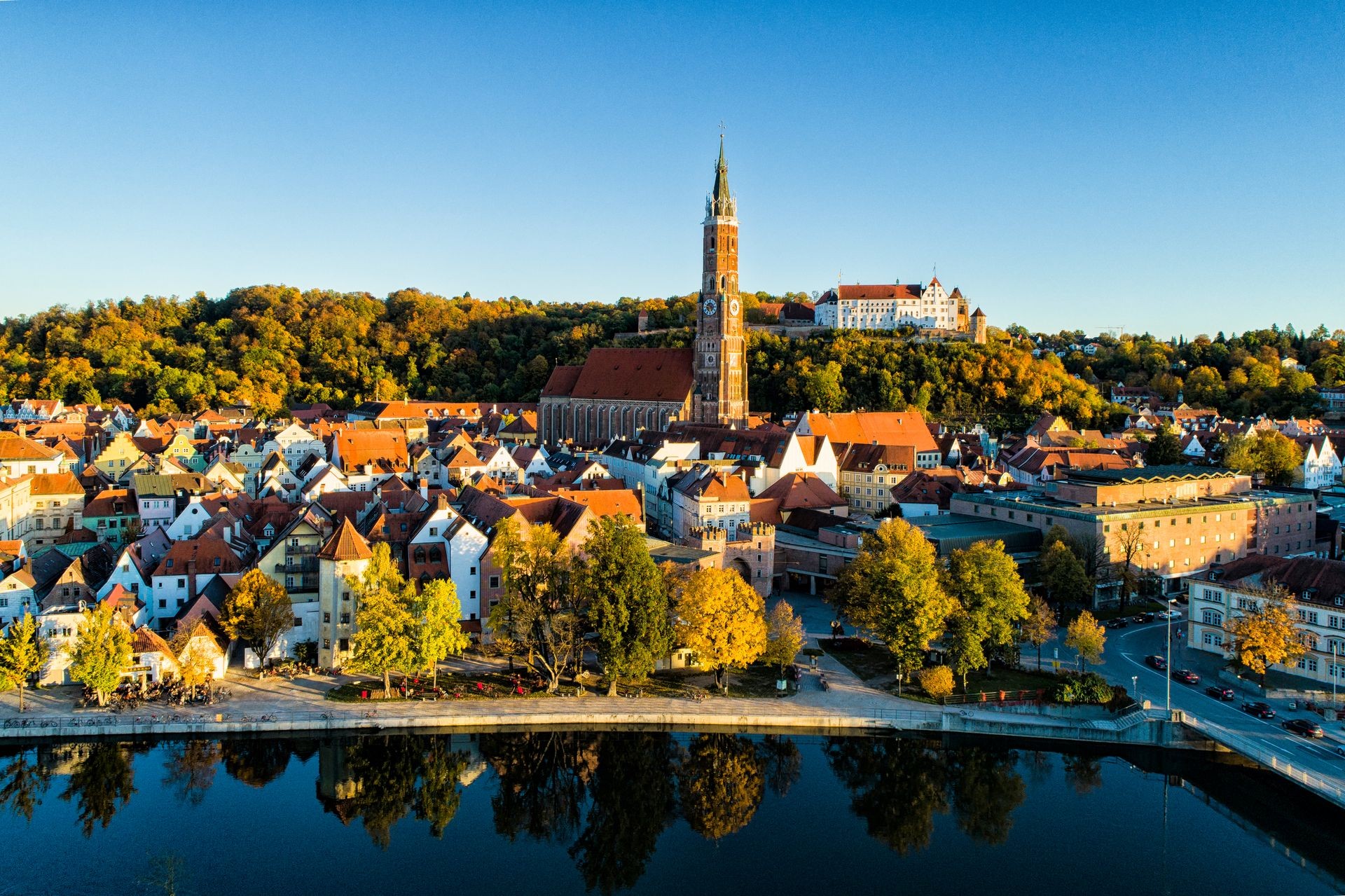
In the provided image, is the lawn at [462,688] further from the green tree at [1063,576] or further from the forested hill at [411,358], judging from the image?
the forested hill at [411,358]

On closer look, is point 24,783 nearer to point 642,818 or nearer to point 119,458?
point 642,818

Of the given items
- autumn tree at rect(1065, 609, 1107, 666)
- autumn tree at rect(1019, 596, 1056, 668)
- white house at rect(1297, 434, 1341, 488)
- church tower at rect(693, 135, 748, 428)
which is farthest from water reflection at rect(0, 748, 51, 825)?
white house at rect(1297, 434, 1341, 488)

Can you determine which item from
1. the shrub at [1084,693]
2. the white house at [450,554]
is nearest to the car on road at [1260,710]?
the shrub at [1084,693]

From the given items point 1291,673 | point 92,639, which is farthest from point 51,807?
point 1291,673

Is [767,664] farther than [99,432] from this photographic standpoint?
No

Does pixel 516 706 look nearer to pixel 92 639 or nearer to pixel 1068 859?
pixel 92 639
